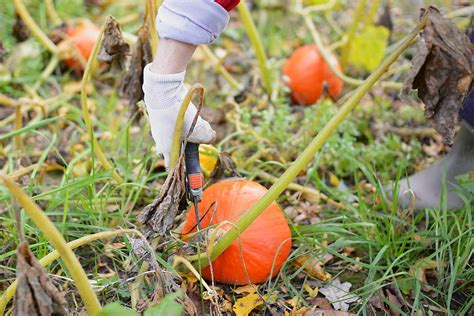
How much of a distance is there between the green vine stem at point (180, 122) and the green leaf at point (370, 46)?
1.68m

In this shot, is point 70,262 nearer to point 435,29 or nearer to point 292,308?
point 292,308

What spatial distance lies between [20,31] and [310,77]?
4.91 ft

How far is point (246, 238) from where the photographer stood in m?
1.85

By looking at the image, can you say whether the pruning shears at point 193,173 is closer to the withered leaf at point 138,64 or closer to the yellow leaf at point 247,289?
the yellow leaf at point 247,289

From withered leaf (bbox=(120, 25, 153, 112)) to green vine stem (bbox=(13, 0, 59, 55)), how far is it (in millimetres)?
960

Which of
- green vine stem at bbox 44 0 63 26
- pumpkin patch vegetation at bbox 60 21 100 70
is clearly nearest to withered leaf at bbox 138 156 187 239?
pumpkin patch vegetation at bbox 60 21 100 70

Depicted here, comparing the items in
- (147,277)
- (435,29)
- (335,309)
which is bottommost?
(335,309)

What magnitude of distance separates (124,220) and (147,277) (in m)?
0.29

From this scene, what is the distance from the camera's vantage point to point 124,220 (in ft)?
6.48

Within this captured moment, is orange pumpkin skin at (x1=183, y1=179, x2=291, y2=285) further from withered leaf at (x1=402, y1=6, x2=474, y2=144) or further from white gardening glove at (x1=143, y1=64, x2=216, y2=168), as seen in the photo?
withered leaf at (x1=402, y1=6, x2=474, y2=144)

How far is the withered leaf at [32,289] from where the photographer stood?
48.4 inches

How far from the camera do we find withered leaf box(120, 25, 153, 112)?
81.1 inches

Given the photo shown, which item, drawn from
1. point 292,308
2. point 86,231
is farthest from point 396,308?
point 86,231

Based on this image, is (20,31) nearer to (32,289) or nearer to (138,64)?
(138,64)
